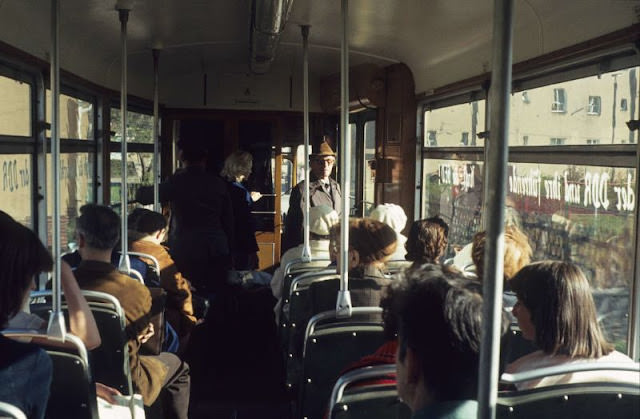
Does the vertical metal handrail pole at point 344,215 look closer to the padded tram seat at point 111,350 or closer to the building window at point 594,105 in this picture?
the padded tram seat at point 111,350

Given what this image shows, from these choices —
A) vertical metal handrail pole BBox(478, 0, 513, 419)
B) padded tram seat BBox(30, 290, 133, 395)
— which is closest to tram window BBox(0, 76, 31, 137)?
padded tram seat BBox(30, 290, 133, 395)

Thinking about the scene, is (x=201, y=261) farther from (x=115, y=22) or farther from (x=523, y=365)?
(x=523, y=365)

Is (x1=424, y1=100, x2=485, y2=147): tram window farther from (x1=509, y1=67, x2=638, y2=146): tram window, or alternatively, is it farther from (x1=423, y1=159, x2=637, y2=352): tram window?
(x1=509, y1=67, x2=638, y2=146): tram window

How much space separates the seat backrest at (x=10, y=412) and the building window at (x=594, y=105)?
234 cm

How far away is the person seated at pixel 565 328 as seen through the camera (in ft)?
6.97

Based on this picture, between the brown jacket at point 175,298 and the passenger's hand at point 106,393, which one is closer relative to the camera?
the passenger's hand at point 106,393

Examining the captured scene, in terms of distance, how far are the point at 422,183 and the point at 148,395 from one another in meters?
3.53

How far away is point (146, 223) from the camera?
4312mm

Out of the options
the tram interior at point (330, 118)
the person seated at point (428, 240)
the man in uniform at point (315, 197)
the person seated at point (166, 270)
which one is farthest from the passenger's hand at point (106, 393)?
the man in uniform at point (315, 197)

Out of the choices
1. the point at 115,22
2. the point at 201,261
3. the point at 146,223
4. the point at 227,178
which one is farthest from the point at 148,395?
the point at 227,178

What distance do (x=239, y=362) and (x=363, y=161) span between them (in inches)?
123

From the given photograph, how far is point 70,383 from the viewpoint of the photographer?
2301 millimetres

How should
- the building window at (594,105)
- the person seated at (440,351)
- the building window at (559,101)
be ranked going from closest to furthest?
1. the person seated at (440,351)
2. the building window at (594,105)
3. the building window at (559,101)

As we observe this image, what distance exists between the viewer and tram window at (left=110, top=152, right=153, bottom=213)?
5867 millimetres
